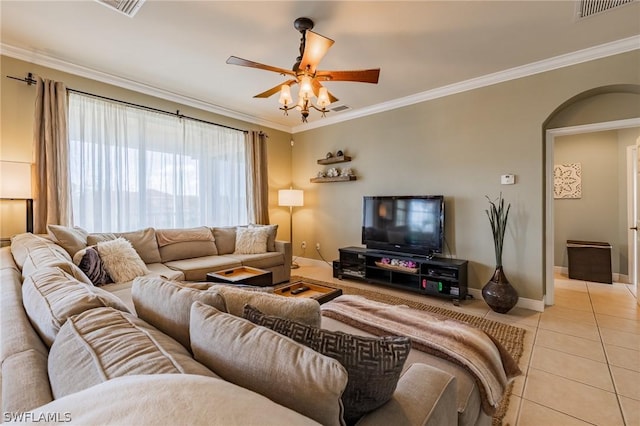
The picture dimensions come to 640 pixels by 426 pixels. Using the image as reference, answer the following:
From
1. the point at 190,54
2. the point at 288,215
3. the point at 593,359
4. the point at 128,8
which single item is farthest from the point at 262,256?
the point at 593,359

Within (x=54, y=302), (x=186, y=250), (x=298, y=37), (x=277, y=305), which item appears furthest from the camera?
(x=186, y=250)

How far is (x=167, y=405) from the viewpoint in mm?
455

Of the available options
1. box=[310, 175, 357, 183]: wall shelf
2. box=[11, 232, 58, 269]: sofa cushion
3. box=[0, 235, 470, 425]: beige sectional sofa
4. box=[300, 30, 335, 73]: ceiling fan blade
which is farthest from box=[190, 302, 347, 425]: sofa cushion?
box=[310, 175, 357, 183]: wall shelf

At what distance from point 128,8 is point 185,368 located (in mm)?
2796

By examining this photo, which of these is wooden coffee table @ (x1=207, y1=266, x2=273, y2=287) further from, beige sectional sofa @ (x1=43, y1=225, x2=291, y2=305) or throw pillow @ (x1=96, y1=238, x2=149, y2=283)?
throw pillow @ (x1=96, y1=238, x2=149, y2=283)

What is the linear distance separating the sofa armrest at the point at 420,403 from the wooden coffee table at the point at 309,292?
4.95 ft

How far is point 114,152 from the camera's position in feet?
11.4

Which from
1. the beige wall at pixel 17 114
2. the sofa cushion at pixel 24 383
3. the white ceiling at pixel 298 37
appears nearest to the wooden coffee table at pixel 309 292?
the sofa cushion at pixel 24 383

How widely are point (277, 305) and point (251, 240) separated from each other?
3206 millimetres

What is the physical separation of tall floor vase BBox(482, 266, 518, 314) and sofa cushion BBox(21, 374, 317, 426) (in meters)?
3.16

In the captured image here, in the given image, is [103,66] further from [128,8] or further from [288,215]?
[288,215]

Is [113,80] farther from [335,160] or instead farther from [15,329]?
[15,329]

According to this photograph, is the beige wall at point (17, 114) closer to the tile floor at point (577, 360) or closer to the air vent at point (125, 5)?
the air vent at point (125, 5)

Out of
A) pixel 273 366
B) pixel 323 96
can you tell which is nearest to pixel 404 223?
pixel 323 96
